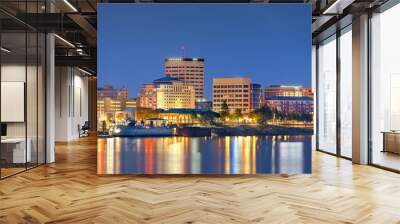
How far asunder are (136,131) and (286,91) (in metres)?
2.86

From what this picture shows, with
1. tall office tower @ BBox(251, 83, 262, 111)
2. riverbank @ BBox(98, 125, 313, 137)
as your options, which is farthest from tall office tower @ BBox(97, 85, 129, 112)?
tall office tower @ BBox(251, 83, 262, 111)

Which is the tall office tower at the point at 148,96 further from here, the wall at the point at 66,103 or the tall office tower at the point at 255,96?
the wall at the point at 66,103

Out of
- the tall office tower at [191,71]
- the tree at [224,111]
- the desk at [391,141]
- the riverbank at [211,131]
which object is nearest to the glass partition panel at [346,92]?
the desk at [391,141]

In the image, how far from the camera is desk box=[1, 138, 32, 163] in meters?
7.12

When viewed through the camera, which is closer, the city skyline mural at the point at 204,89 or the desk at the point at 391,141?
the city skyline mural at the point at 204,89

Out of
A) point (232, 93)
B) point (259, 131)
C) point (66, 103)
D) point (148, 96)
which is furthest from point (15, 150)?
point (66, 103)

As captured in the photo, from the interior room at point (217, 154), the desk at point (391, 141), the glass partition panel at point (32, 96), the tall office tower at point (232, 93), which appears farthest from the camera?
the glass partition panel at point (32, 96)

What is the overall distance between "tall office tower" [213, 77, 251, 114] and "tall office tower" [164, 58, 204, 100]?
27cm

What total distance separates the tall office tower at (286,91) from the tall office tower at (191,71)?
48.2 inches

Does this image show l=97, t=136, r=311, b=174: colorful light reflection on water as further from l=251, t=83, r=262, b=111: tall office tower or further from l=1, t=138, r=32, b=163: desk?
l=1, t=138, r=32, b=163: desk

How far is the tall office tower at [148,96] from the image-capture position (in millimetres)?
7102

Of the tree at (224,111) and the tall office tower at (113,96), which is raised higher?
the tall office tower at (113,96)

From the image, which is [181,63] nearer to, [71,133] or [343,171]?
[343,171]

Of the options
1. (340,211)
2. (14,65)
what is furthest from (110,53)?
(340,211)
